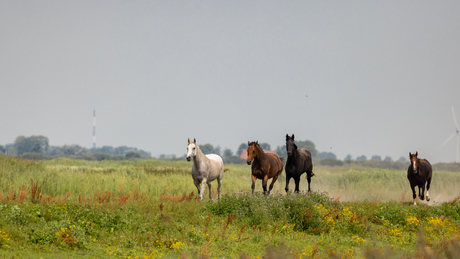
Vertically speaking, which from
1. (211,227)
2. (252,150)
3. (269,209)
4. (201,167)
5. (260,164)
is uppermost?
(252,150)

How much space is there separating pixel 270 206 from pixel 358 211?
3.99 meters

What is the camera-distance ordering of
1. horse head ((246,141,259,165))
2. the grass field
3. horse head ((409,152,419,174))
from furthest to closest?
1. horse head ((409,152,419,174))
2. horse head ((246,141,259,165))
3. the grass field

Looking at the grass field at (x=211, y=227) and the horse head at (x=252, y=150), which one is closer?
the grass field at (x=211, y=227)

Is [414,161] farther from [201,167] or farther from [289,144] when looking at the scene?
[201,167]

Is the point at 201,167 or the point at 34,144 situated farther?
the point at 34,144

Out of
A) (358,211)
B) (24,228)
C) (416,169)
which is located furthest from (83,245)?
(416,169)

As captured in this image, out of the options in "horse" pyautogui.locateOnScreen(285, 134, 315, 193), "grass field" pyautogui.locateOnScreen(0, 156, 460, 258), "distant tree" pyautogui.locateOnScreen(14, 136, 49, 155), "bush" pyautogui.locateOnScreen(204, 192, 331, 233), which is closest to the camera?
"grass field" pyautogui.locateOnScreen(0, 156, 460, 258)

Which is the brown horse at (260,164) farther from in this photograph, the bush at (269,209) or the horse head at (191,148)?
the horse head at (191,148)

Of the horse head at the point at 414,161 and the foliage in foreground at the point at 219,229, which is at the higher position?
the horse head at the point at 414,161

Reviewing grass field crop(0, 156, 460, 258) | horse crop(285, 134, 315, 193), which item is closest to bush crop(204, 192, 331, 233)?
grass field crop(0, 156, 460, 258)

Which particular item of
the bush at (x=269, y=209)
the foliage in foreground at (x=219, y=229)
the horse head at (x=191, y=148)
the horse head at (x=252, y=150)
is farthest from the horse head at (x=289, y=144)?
the horse head at (x=191, y=148)

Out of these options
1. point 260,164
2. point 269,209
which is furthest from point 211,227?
point 260,164

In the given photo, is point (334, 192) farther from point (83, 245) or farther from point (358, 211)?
point (83, 245)

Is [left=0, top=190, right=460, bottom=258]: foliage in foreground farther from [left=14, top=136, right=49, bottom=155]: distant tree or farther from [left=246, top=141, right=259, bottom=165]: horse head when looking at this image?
[left=14, top=136, right=49, bottom=155]: distant tree
